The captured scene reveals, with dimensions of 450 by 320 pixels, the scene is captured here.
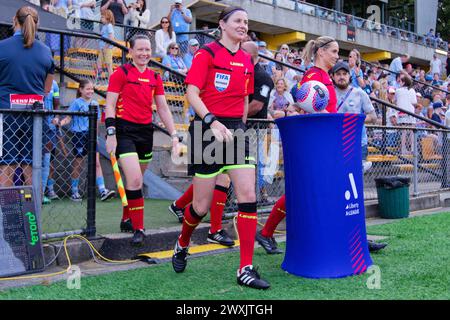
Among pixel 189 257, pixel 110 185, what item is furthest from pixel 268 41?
pixel 189 257

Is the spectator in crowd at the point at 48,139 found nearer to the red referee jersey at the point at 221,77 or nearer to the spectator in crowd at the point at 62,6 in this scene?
the red referee jersey at the point at 221,77

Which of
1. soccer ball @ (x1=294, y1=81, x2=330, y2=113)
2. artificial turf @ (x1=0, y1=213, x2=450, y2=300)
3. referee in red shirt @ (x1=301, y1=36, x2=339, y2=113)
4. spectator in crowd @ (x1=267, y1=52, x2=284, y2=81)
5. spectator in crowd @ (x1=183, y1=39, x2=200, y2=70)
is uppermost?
spectator in crowd @ (x1=183, y1=39, x2=200, y2=70)

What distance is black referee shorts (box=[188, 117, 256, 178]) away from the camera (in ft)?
13.0

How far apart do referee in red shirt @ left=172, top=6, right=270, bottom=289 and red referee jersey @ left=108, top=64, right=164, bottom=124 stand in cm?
121

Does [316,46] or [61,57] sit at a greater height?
[61,57]

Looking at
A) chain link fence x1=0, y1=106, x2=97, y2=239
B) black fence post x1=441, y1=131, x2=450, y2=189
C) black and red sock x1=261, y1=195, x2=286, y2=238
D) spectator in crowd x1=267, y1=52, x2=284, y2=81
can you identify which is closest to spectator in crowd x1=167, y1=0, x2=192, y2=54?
spectator in crowd x1=267, y1=52, x2=284, y2=81

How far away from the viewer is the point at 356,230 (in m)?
4.05

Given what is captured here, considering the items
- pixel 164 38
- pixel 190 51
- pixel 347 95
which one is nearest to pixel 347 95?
pixel 347 95

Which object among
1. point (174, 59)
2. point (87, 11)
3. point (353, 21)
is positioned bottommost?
point (174, 59)

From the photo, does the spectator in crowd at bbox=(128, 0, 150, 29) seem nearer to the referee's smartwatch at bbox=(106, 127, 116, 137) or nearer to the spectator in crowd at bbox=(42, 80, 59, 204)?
the spectator in crowd at bbox=(42, 80, 59, 204)

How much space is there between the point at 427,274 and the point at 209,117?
6.72 ft

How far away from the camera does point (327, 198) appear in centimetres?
395

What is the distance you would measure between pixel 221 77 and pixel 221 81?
1.2 inches

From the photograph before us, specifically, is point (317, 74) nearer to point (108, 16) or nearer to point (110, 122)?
point (110, 122)
